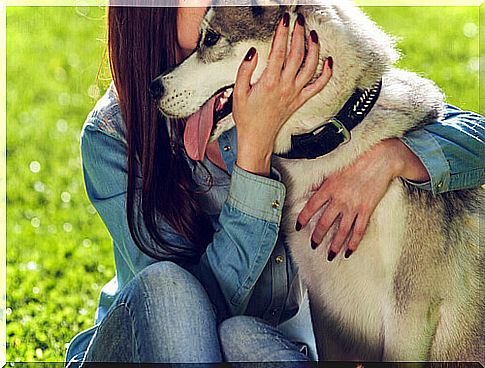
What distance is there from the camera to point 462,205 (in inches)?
86.2

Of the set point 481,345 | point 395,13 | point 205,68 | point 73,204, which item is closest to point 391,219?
point 481,345

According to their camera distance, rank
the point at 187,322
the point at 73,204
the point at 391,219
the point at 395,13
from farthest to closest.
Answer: the point at 73,204, the point at 395,13, the point at 391,219, the point at 187,322

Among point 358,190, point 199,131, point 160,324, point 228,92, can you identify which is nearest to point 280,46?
point 228,92

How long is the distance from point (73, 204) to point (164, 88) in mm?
2000

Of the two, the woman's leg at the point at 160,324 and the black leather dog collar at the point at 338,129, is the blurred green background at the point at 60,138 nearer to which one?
the black leather dog collar at the point at 338,129

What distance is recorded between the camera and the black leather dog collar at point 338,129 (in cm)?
212

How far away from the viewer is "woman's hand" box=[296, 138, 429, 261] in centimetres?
214

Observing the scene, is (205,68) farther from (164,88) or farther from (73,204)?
(73,204)

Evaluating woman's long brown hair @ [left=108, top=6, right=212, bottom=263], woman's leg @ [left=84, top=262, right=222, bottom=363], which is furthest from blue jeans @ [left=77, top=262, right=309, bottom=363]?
woman's long brown hair @ [left=108, top=6, right=212, bottom=263]

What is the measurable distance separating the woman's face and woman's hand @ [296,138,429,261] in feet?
1.56

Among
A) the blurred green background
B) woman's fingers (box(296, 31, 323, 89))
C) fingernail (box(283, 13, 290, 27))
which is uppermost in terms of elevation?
fingernail (box(283, 13, 290, 27))

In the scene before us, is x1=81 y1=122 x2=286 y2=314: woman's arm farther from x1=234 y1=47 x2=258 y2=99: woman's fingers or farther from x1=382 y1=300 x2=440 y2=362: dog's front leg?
x1=382 y1=300 x2=440 y2=362: dog's front leg

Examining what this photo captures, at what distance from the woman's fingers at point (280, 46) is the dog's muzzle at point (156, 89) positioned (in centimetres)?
28

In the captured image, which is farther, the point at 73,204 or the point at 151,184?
the point at 73,204
